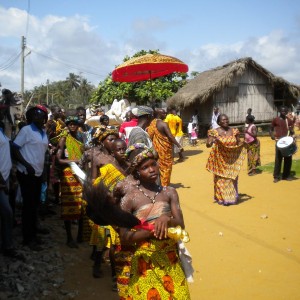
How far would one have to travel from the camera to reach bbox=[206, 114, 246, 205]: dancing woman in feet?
22.3

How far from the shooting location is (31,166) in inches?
174

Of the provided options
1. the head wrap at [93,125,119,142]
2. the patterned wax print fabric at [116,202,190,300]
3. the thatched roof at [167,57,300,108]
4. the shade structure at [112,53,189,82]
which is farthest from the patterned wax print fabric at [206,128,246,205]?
the thatched roof at [167,57,300,108]

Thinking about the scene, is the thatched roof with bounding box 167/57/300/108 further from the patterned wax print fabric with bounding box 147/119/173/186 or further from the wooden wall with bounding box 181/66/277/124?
the patterned wax print fabric with bounding box 147/119/173/186

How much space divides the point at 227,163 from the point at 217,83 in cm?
1243

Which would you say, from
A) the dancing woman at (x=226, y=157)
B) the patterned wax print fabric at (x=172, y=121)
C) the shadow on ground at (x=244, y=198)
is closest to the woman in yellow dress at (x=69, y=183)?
the dancing woman at (x=226, y=157)

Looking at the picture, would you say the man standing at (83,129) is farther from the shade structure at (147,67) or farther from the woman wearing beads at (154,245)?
the woman wearing beads at (154,245)

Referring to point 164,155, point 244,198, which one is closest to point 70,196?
point 164,155

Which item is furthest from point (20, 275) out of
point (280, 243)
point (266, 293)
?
point (280, 243)

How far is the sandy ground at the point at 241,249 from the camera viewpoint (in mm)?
3707

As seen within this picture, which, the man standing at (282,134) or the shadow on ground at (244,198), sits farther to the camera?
the man standing at (282,134)

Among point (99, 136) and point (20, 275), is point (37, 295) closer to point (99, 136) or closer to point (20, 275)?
point (20, 275)

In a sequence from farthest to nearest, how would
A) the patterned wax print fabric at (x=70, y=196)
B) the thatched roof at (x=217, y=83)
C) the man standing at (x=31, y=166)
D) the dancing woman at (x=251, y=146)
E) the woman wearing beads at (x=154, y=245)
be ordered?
the thatched roof at (x=217, y=83) → the dancing woman at (x=251, y=146) → the patterned wax print fabric at (x=70, y=196) → the man standing at (x=31, y=166) → the woman wearing beads at (x=154, y=245)

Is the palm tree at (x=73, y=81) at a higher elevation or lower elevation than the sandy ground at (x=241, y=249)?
higher

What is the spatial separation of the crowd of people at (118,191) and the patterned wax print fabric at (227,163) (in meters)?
0.02
